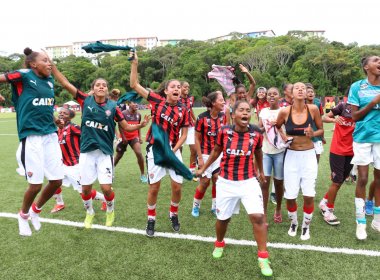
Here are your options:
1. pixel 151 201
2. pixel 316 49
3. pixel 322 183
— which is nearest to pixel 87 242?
pixel 151 201

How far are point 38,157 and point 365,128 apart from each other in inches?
179

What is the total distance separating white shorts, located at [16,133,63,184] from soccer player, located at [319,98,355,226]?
4.22 metres

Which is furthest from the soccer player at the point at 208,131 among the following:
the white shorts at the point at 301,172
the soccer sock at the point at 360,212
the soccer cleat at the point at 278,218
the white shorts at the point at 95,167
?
the soccer sock at the point at 360,212

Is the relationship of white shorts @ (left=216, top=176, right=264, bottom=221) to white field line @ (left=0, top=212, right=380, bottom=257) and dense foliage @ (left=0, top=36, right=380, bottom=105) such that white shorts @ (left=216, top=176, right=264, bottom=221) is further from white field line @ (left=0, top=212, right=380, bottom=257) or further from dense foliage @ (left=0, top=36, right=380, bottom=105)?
dense foliage @ (left=0, top=36, right=380, bottom=105)

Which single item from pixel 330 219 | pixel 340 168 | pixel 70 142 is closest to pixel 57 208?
pixel 70 142

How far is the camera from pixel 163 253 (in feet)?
13.3

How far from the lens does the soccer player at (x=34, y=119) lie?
13.3 ft

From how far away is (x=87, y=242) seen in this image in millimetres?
4469

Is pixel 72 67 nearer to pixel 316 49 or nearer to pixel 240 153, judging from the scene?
pixel 316 49

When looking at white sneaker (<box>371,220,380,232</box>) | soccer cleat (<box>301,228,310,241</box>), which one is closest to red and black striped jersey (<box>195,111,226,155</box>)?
soccer cleat (<box>301,228,310,241</box>)

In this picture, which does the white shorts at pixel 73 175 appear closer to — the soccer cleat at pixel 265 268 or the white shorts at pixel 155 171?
the white shorts at pixel 155 171

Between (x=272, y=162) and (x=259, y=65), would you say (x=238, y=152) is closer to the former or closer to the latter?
(x=272, y=162)

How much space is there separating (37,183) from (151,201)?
1.62 m

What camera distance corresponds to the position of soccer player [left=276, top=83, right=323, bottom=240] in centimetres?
431
